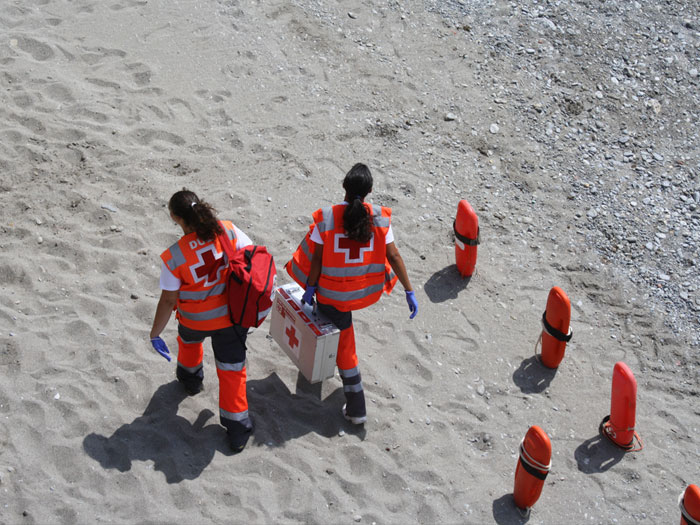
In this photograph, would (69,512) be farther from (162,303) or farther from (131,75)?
(131,75)

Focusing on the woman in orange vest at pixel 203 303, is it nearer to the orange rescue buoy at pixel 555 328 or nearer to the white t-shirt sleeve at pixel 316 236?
the white t-shirt sleeve at pixel 316 236

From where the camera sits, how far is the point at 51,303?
19.1ft

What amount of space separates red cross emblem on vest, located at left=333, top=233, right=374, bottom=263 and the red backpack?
1.57ft

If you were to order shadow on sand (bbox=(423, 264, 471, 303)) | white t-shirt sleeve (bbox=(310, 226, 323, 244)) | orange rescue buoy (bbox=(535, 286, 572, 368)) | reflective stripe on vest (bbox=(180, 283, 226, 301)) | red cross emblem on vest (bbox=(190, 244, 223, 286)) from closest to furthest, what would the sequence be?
1. red cross emblem on vest (bbox=(190, 244, 223, 286))
2. reflective stripe on vest (bbox=(180, 283, 226, 301))
3. white t-shirt sleeve (bbox=(310, 226, 323, 244))
4. orange rescue buoy (bbox=(535, 286, 572, 368))
5. shadow on sand (bbox=(423, 264, 471, 303))

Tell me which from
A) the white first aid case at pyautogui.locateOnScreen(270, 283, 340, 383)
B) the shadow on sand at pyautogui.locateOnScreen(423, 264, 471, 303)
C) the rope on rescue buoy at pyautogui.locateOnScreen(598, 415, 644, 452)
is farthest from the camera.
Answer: the shadow on sand at pyautogui.locateOnScreen(423, 264, 471, 303)

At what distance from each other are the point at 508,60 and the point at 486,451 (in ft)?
19.4

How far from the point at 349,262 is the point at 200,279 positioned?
3.31 feet

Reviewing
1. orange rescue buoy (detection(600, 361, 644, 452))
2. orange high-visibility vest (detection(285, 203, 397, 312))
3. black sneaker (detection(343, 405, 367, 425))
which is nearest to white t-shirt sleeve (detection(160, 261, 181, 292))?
orange high-visibility vest (detection(285, 203, 397, 312))

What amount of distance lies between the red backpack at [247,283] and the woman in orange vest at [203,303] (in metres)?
0.05

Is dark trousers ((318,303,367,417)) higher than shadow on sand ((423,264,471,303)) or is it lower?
higher

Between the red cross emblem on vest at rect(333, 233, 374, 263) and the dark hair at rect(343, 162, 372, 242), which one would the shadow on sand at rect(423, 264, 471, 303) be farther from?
the dark hair at rect(343, 162, 372, 242)

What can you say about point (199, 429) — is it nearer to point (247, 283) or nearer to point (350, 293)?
point (247, 283)

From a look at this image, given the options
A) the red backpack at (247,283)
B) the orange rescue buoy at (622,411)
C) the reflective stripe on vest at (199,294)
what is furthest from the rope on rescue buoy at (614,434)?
the reflective stripe on vest at (199,294)

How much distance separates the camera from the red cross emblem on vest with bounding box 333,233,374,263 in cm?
479
